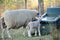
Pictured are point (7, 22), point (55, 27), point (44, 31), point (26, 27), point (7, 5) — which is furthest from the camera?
point (7, 5)

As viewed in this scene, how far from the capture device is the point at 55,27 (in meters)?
2.99

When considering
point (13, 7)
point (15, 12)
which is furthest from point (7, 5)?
point (15, 12)

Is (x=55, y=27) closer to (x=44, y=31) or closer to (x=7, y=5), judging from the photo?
(x=44, y=31)

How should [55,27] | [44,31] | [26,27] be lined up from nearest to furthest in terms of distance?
[55,27] < [44,31] < [26,27]

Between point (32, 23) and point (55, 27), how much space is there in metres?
5.00

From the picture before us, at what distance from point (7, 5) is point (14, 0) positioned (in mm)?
766

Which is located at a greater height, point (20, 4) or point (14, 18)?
point (14, 18)

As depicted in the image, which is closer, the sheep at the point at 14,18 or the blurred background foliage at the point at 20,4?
the sheep at the point at 14,18

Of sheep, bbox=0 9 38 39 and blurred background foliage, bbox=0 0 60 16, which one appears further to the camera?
blurred background foliage, bbox=0 0 60 16

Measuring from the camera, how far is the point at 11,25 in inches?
303

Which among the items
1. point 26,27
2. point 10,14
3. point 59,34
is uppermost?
point 59,34

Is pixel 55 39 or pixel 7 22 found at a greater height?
pixel 55 39

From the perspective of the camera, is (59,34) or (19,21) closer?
(59,34)

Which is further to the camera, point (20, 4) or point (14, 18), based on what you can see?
point (20, 4)
